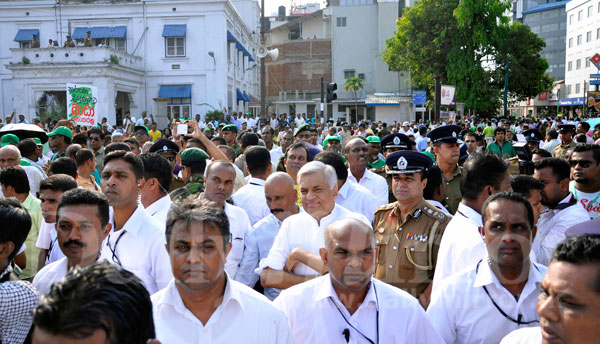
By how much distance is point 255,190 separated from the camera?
5328 mm

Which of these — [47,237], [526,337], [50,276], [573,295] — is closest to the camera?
[573,295]

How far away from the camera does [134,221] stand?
3.44 meters

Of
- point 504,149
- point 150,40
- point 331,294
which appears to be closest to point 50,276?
point 331,294

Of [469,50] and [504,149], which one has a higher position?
[469,50]

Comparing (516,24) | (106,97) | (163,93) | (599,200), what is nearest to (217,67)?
(163,93)

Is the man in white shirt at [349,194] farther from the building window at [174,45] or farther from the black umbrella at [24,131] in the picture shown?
the building window at [174,45]

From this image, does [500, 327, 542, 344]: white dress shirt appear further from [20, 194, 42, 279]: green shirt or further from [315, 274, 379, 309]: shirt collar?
[20, 194, 42, 279]: green shirt

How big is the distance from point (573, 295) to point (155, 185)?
11.0 ft

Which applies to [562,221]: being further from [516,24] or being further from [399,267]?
[516,24]

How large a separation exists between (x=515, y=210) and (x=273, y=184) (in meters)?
1.91

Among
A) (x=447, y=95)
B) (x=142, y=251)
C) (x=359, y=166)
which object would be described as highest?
(x=447, y=95)

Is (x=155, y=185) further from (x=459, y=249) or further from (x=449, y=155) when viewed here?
(x=449, y=155)

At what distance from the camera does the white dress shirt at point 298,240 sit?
341cm

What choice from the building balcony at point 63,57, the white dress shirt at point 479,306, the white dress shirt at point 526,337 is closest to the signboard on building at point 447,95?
the white dress shirt at point 479,306
